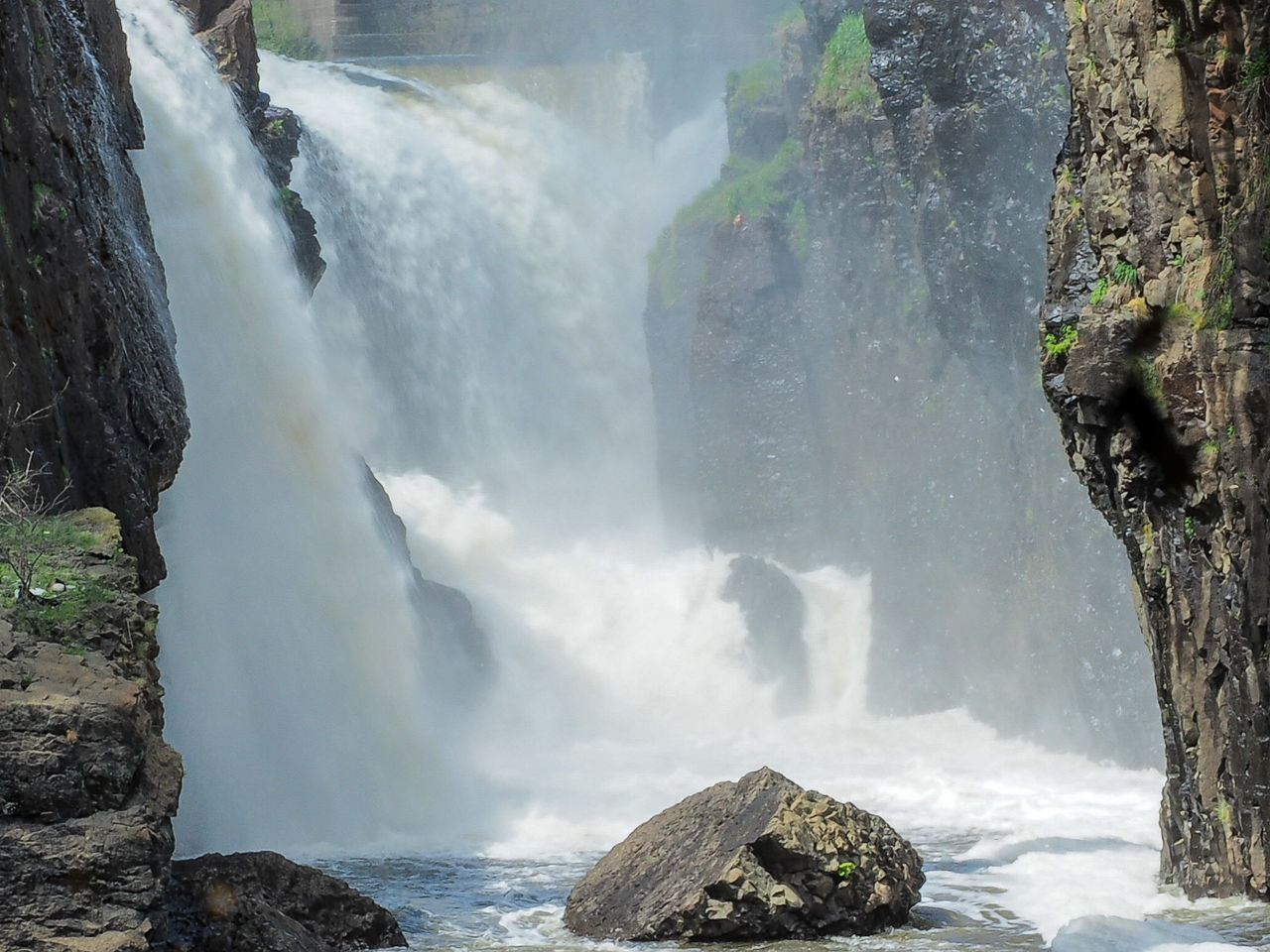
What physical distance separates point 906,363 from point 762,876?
1743 centimetres

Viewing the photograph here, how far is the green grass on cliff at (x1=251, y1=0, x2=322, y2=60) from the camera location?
37.0 m

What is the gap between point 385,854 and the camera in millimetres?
16656

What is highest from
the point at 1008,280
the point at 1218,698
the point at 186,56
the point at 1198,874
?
the point at 186,56

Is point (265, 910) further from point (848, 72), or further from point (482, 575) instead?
point (848, 72)

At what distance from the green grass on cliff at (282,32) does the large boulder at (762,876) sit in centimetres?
2958

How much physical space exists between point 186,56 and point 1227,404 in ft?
53.8

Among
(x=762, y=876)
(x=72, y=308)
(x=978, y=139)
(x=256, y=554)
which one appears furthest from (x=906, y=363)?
(x=72, y=308)

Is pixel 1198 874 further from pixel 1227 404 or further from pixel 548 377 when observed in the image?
pixel 548 377

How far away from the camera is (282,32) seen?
37.2 m

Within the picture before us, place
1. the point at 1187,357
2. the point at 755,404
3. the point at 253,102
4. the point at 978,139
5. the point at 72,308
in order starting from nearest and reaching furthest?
1. the point at 1187,357
2. the point at 72,308
3. the point at 253,102
4. the point at 978,139
5. the point at 755,404

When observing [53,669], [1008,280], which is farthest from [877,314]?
[53,669]

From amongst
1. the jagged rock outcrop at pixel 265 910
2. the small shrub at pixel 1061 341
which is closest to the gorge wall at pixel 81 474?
the jagged rock outcrop at pixel 265 910

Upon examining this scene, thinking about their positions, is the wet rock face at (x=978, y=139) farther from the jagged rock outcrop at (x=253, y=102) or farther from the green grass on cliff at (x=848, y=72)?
the jagged rock outcrop at (x=253, y=102)

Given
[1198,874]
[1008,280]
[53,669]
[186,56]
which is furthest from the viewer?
[1008,280]
